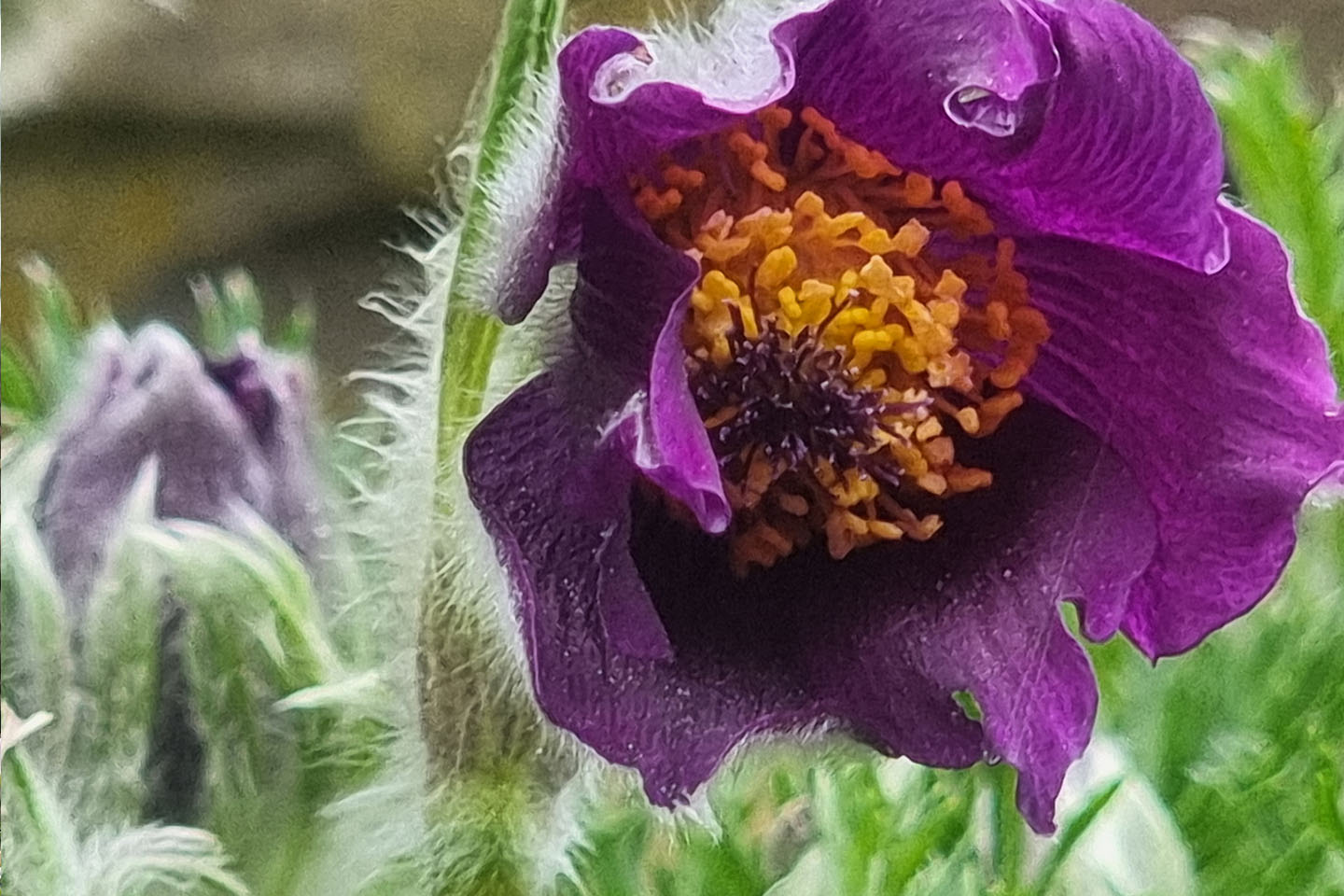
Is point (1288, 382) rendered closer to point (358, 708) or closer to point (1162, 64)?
point (1162, 64)

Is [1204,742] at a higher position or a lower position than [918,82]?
lower

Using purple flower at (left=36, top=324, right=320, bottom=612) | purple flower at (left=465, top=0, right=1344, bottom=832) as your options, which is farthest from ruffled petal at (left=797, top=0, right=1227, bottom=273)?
purple flower at (left=36, top=324, right=320, bottom=612)

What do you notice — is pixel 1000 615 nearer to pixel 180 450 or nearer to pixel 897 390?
pixel 897 390

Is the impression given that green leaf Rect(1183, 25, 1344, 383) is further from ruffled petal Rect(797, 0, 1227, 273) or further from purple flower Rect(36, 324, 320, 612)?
purple flower Rect(36, 324, 320, 612)

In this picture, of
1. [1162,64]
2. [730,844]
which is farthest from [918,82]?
[730,844]

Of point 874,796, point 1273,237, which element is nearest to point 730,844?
point 874,796

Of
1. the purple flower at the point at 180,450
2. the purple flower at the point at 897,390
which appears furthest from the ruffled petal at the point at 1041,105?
the purple flower at the point at 180,450

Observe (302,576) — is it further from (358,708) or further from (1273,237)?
(1273,237)
